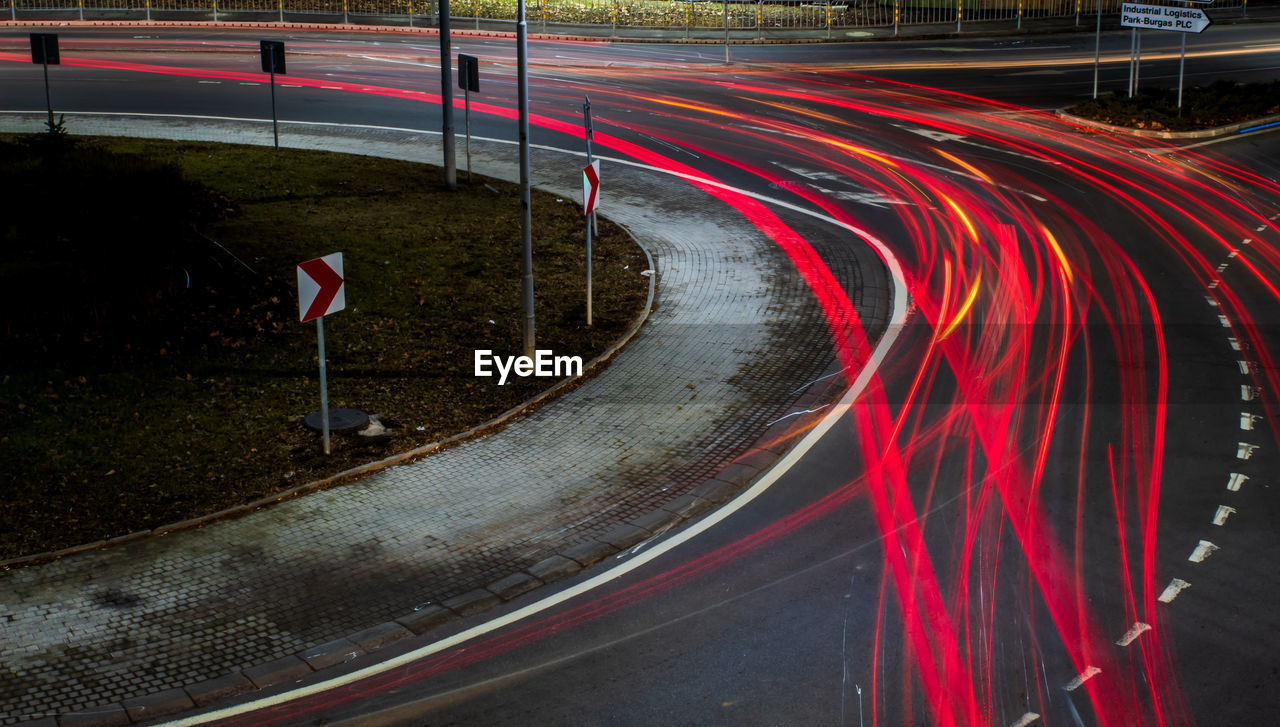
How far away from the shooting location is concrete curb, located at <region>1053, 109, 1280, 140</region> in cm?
3003

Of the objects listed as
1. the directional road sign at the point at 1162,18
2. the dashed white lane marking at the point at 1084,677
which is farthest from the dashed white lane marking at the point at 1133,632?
the directional road sign at the point at 1162,18

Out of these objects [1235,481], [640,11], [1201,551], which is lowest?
[1201,551]

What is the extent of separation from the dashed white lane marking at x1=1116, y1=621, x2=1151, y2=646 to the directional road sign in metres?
26.3

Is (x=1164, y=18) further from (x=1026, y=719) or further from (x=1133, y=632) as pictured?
(x=1026, y=719)

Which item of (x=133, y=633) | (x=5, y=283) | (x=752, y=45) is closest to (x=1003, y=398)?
(x=133, y=633)

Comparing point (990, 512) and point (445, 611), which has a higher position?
point (990, 512)

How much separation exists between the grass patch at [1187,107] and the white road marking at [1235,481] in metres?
21.5

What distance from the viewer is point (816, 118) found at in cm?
3136

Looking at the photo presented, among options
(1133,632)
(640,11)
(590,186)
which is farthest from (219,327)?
(640,11)

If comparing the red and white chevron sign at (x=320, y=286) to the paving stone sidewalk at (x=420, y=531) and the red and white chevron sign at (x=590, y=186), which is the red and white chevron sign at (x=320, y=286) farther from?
the red and white chevron sign at (x=590, y=186)

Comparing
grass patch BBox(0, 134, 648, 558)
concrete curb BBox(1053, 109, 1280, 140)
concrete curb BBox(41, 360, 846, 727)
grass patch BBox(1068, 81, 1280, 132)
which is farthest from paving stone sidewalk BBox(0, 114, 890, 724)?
grass patch BBox(1068, 81, 1280, 132)

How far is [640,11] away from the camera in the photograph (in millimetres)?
50656

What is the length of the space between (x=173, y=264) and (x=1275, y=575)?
13.5 metres

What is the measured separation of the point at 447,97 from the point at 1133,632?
16.6 m
